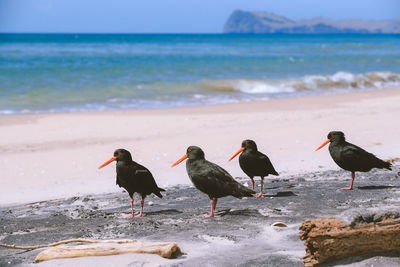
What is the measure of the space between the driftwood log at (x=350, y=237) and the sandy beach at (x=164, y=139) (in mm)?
5329

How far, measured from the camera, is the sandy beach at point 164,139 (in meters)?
10.2

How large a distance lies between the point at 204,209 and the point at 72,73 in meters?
34.2

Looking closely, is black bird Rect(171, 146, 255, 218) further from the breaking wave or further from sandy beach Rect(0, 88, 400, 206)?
the breaking wave

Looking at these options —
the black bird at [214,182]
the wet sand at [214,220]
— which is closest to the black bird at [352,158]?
the wet sand at [214,220]

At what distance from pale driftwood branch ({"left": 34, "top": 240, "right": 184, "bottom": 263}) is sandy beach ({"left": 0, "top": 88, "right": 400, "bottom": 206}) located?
407 cm

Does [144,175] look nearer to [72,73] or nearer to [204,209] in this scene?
[204,209]

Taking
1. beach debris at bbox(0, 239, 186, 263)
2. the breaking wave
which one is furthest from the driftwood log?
the breaking wave

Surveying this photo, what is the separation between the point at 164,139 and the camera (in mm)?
13883

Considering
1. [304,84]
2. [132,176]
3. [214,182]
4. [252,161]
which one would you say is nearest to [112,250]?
[214,182]

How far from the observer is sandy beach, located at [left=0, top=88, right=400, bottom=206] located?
10180 millimetres

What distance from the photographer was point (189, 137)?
1401 centimetres

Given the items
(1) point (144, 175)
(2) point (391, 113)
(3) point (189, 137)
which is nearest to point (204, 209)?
(1) point (144, 175)

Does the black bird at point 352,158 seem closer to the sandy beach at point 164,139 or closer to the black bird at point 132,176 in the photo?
the sandy beach at point 164,139

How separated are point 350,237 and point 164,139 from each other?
9.77 m
